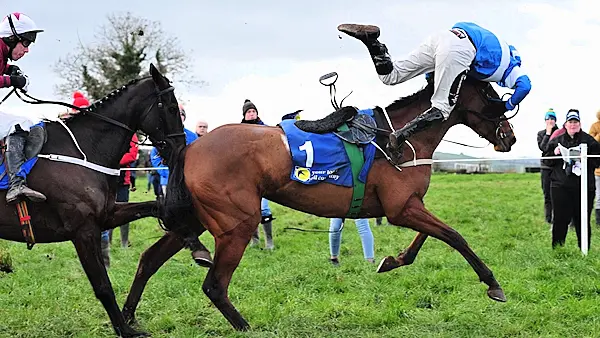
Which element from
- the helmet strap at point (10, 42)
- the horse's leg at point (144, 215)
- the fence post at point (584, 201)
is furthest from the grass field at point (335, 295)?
the helmet strap at point (10, 42)

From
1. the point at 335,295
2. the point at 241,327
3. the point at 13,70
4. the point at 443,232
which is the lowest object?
the point at 335,295

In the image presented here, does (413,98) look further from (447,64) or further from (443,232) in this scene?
(443,232)

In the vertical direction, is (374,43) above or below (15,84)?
above

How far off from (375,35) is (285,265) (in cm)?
407

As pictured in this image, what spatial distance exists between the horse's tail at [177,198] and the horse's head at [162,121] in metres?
0.31

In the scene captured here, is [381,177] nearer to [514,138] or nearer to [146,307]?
[514,138]

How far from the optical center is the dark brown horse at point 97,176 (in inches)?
239

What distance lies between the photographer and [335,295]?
776 centimetres

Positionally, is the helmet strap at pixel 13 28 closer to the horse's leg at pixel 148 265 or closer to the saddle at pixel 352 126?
the horse's leg at pixel 148 265

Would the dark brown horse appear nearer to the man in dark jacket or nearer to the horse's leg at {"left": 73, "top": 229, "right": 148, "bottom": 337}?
the horse's leg at {"left": 73, "top": 229, "right": 148, "bottom": 337}

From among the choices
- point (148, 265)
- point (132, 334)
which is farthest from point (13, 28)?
point (132, 334)

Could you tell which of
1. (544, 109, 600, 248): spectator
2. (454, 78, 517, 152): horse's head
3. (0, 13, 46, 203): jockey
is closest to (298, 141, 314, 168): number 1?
(454, 78, 517, 152): horse's head

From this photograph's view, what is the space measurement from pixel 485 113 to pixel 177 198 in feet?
9.86

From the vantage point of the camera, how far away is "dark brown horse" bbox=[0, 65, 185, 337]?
20.0 ft
